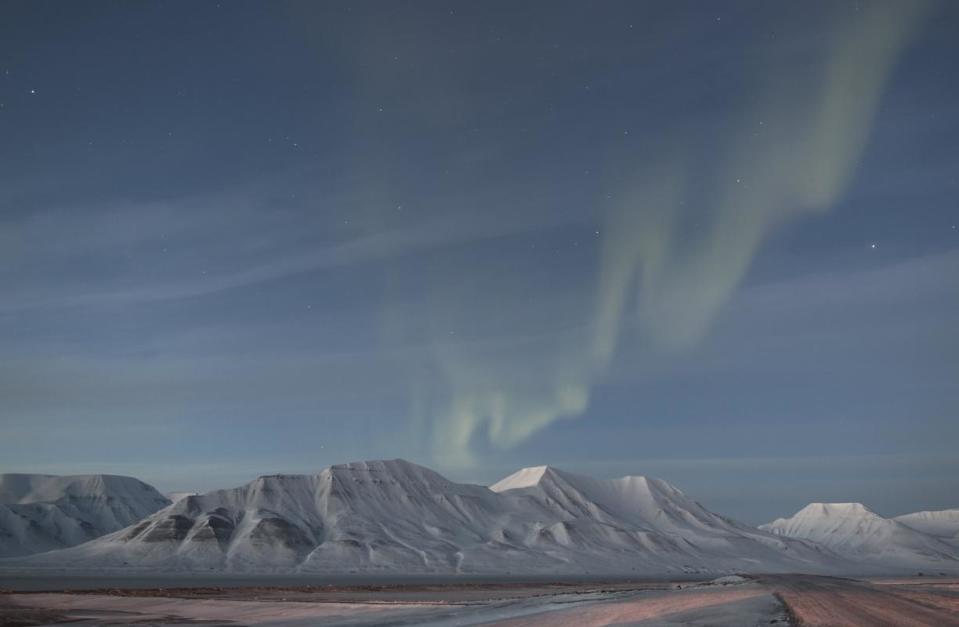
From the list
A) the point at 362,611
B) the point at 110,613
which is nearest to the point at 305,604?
the point at 362,611

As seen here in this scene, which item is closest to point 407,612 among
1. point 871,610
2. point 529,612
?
point 529,612

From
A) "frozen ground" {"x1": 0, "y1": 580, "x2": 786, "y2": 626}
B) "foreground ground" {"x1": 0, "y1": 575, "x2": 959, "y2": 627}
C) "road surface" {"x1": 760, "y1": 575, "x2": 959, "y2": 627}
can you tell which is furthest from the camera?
"frozen ground" {"x1": 0, "y1": 580, "x2": 786, "y2": 626}

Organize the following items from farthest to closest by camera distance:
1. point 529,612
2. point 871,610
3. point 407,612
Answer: point 407,612 < point 529,612 < point 871,610

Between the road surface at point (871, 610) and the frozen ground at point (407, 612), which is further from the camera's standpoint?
the frozen ground at point (407, 612)

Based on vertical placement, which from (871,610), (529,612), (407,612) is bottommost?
(407,612)

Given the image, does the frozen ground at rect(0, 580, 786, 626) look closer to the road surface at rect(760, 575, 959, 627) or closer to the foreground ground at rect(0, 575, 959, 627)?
the foreground ground at rect(0, 575, 959, 627)

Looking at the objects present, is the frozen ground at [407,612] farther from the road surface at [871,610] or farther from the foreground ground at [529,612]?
the road surface at [871,610]

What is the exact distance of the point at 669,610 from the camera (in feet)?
185

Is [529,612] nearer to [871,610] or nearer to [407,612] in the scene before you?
[407,612]

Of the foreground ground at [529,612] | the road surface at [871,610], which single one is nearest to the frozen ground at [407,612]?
the foreground ground at [529,612]

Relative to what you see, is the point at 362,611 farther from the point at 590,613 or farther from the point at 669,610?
the point at 669,610

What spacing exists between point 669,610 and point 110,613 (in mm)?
44522

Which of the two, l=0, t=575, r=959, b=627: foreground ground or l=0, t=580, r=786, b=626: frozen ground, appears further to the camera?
l=0, t=580, r=786, b=626: frozen ground

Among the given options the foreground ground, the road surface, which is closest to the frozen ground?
the foreground ground
